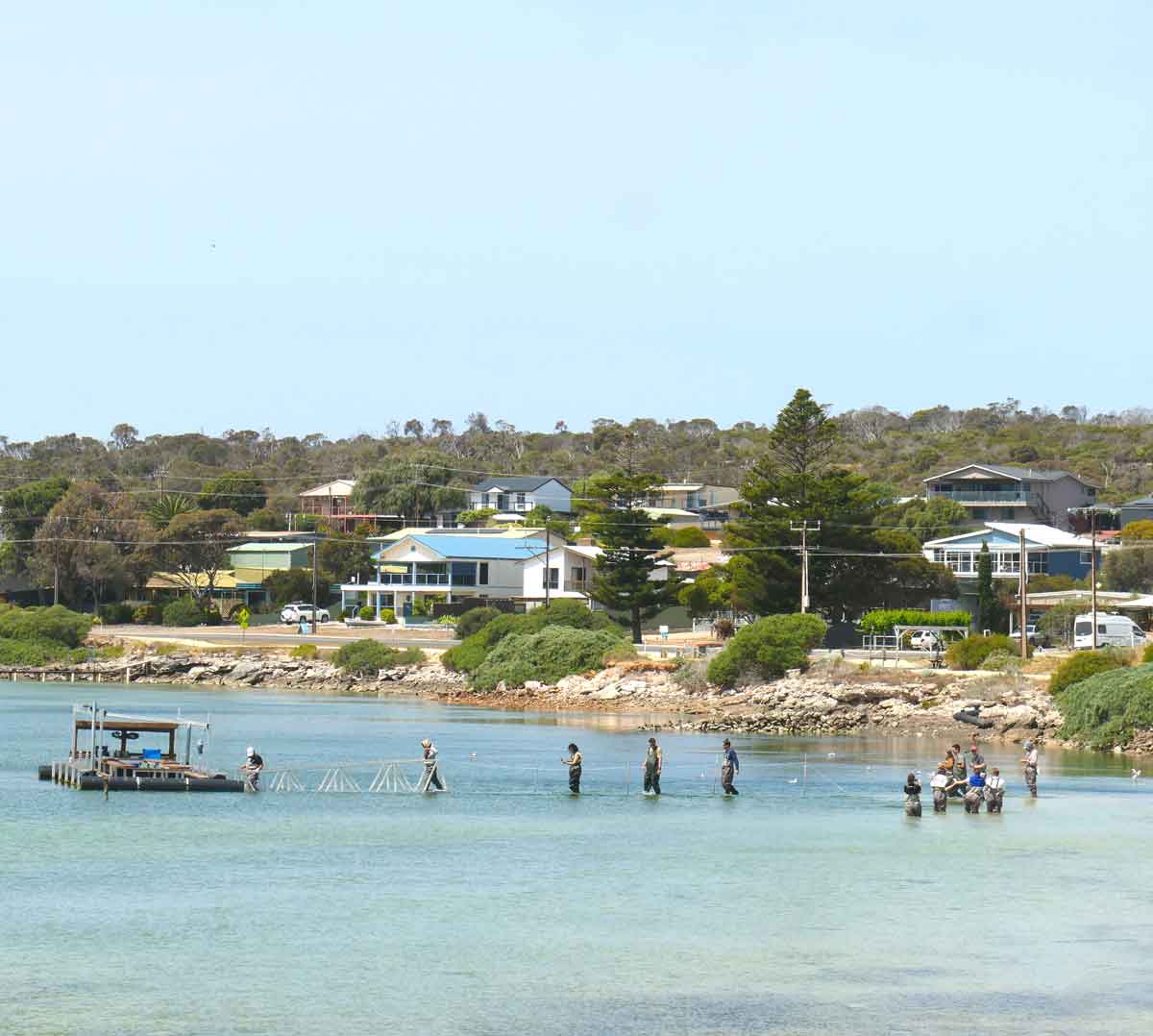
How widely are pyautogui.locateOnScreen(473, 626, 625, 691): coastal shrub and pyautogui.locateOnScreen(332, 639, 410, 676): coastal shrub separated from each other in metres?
7.09

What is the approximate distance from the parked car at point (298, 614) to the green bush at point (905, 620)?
4272cm

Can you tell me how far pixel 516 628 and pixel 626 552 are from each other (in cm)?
830

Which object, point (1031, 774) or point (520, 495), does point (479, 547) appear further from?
point (1031, 774)

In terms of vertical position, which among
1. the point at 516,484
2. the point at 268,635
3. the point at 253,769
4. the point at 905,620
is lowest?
the point at 253,769

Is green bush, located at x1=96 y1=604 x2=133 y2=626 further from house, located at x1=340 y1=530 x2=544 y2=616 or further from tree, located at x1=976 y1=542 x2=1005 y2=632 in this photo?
→ tree, located at x1=976 y1=542 x2=1005 y2=632

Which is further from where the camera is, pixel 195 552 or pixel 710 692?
pixel 195 552

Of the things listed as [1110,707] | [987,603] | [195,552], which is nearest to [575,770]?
[1110,707]

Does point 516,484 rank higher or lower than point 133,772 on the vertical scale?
higher

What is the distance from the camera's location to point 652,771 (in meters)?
46.4

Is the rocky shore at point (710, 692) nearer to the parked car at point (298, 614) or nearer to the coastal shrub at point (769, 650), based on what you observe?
the coastal shrub at point (769, 650)

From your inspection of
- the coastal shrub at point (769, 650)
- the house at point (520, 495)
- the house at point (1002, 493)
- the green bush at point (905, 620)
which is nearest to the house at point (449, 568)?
the green bush at point (905, 620)

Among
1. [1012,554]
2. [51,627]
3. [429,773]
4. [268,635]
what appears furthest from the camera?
[268,635]

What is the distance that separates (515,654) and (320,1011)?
225 ft

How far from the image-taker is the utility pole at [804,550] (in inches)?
3455
